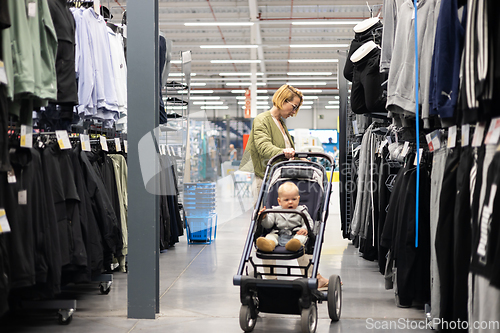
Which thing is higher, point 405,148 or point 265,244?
point 405,148

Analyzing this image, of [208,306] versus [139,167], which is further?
[208,306]

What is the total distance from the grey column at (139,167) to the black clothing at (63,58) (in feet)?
1.27

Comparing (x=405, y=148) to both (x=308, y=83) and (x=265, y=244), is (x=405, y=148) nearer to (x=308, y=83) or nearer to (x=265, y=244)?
(x=265, y=244)

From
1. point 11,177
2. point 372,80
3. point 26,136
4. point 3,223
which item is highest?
point 372,80

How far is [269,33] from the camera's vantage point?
48.0ft

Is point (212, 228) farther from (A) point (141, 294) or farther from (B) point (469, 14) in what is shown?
(B) point (469, 14)

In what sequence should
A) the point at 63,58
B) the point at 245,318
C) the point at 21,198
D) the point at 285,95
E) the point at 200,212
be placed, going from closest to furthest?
1. the point at 21,198
2. the point at 245,318
3. the point at 63,58
4. the point at 285,95
5. the point at 200,212

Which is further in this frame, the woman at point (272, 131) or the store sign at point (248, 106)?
the store sign at point (248, 106)

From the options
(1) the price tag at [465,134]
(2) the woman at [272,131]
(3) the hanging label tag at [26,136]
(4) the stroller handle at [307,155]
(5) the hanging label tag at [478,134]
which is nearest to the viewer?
(5) the hanging label tag at [478,134]

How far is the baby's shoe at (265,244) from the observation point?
2939 mm

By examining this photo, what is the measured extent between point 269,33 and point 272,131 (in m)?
11.3

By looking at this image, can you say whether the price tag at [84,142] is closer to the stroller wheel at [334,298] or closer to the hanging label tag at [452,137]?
the stroller wheel at [334,298]

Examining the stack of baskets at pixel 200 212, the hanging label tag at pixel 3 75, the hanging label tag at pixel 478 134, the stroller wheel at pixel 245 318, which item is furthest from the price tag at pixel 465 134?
the stack of baskets at pixel 200 212

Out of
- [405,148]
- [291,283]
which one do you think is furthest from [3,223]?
[405,148]
